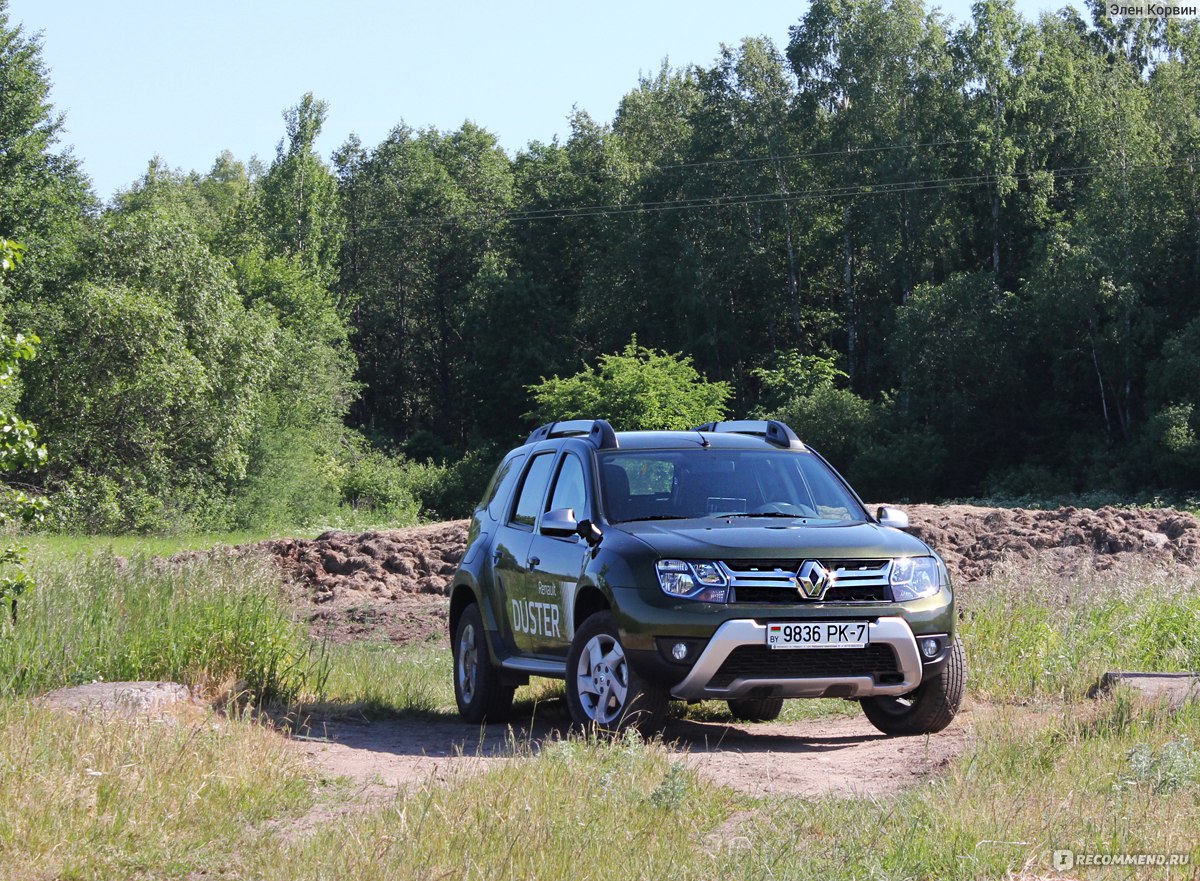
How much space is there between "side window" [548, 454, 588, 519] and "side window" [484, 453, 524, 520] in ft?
2.85

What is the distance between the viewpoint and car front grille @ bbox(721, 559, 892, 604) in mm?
8273

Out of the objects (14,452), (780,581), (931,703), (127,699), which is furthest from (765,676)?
Answer: (14,452)

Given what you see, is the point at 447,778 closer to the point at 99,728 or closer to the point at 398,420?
the point at 99,728

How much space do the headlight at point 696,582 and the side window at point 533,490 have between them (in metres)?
2.11

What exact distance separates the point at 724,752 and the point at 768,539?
130cm

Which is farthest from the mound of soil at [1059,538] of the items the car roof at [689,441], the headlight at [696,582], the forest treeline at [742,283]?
the forest treeline at [742,283]

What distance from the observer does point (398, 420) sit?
91938 mm

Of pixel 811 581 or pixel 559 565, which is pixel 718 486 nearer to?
pixel 559 565

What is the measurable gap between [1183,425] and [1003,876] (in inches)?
1993

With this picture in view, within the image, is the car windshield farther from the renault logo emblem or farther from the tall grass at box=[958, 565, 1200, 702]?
the tall grass at box=[958, 565, 1200, 702]

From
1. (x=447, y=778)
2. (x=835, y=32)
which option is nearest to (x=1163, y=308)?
(x=835, y=32)

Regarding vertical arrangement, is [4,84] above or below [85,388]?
above

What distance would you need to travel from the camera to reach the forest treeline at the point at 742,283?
2079 inches

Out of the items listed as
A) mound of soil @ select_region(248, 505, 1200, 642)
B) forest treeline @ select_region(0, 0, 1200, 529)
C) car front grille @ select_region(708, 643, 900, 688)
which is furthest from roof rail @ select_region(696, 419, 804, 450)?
forest treeline @ select_region(0, 0, 1200, 529)
